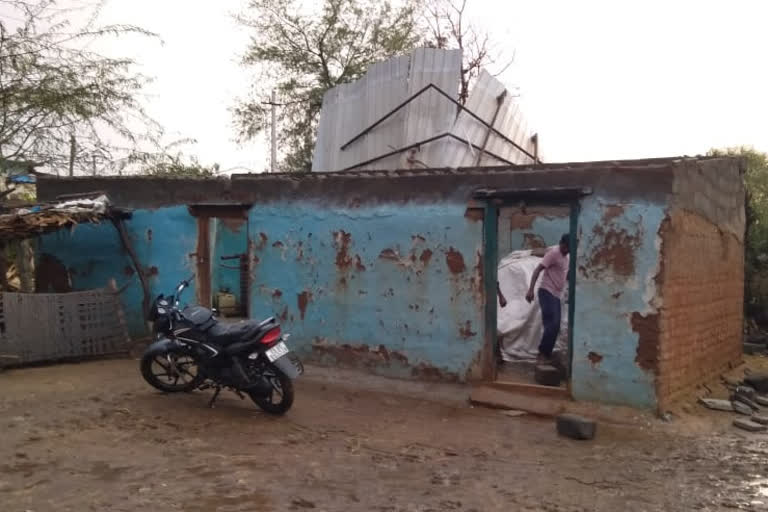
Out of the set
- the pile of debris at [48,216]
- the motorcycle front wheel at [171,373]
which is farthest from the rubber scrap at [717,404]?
the pile of debris at [48,216]

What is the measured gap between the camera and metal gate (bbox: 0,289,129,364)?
8.38 m

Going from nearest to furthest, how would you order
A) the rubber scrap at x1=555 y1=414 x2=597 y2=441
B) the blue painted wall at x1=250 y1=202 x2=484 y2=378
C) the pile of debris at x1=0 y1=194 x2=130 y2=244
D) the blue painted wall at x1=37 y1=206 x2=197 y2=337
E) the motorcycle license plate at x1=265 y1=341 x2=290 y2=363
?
1. the rubber scrap at x1=555 y1=414 x2=597 y2=441
2. the motorcycle license plate at x1=265 y1=341 x2=290 y2=363
3. the blue painted wall at x1=250 y1=202 x2=484 y2=378
4. the pile of debris at x1=0 y1=194 x2=130 y2=244
5. the blue painted wall at x1=37 y1=206 x2=197 y2=337

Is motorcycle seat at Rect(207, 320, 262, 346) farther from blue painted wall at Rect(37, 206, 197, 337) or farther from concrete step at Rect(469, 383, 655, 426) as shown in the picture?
blue painted wall at Rect(37, 206, 197, 337)

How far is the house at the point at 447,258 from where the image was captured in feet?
21.5

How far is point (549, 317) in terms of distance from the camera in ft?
26.5

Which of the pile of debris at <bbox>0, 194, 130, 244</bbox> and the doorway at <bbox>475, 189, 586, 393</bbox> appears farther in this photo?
the pile of debris at <bbox>0, 194, 130, 244</bbox>

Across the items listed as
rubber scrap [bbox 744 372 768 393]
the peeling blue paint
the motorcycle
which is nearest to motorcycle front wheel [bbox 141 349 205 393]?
the motorcycle

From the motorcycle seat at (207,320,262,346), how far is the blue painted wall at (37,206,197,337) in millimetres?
3292

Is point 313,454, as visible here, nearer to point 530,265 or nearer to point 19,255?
point 530,265

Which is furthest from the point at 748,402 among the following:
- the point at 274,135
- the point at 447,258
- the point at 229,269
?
the point at 274,135

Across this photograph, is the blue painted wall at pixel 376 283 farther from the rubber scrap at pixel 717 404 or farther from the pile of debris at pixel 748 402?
the pile of debris at pixel 748 402

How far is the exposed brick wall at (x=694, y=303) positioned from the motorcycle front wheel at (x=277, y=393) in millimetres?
3613

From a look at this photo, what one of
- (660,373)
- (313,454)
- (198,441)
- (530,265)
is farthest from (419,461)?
(530,265)

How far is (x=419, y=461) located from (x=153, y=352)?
3.10m
